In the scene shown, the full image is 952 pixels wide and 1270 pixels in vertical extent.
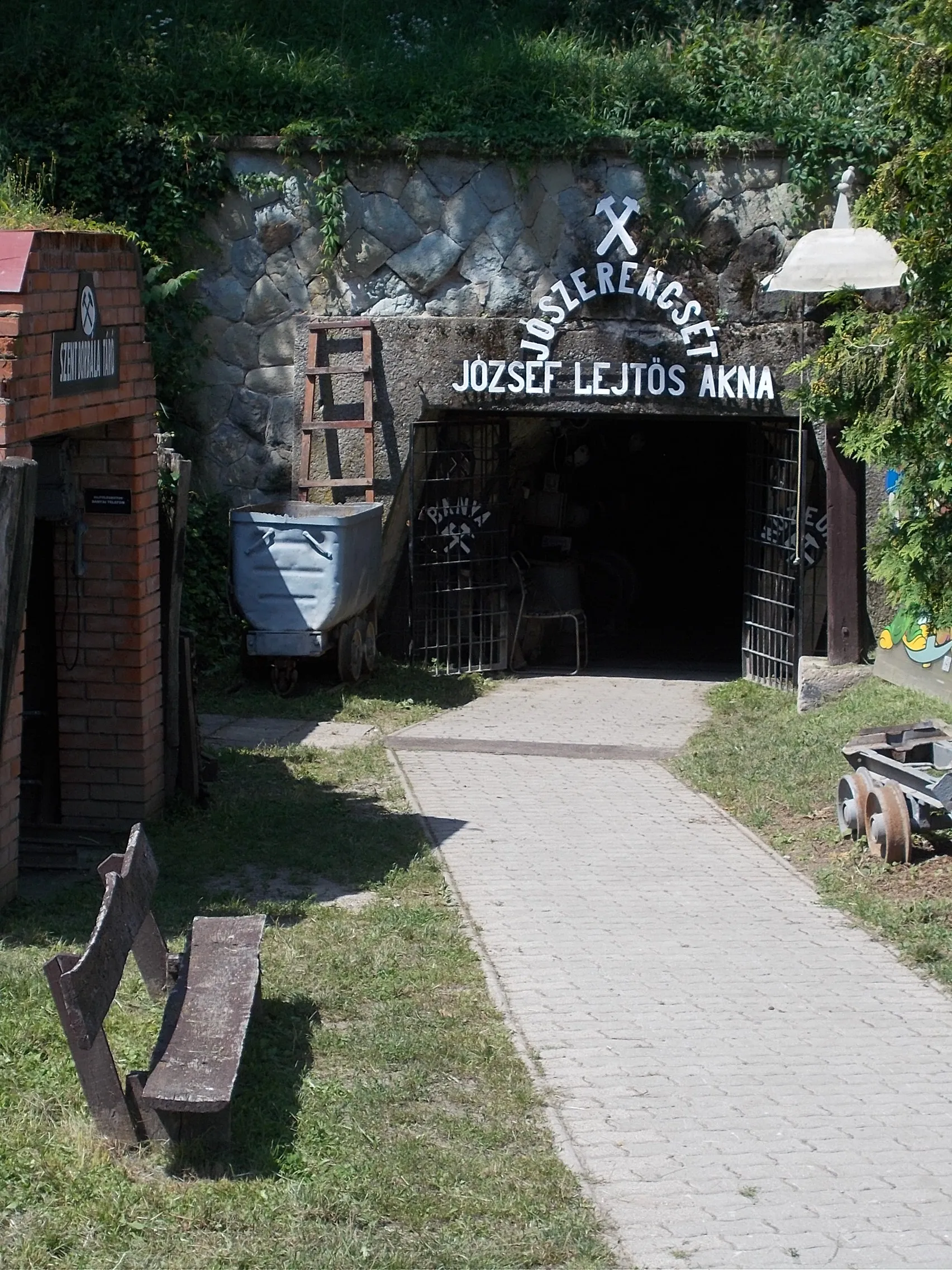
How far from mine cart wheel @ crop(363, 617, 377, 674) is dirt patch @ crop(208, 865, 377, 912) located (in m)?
4.73

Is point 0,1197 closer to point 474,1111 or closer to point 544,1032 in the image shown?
point 474,1111

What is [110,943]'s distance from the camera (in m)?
4.32

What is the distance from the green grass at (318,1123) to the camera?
3744 millimetres

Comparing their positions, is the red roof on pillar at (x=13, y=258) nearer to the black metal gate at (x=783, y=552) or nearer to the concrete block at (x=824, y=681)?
the concrete block at (x=824, y=681)

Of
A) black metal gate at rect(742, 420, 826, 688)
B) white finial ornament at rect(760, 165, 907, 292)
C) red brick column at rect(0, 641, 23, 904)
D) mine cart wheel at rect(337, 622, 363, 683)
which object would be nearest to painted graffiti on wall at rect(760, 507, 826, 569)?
black metal gate at rect(742, 420, 826, 688)

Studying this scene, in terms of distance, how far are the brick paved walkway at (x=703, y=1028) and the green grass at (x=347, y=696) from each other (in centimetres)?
180

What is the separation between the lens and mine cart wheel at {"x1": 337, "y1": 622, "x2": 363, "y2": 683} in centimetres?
1123

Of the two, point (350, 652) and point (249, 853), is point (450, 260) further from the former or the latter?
point (249, 853)

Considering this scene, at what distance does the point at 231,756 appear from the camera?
930 centimetres

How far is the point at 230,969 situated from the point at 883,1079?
2.22 metres

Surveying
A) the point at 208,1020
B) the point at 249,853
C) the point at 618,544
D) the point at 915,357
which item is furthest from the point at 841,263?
the point at 618,544

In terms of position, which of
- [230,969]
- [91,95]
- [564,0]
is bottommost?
[230,969]

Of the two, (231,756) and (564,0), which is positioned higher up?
(564,0)

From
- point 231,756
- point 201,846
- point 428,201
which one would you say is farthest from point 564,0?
point 201,846
